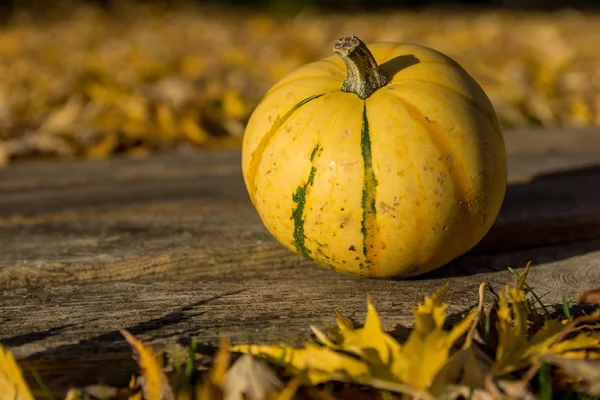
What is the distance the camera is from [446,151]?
178 centimetres

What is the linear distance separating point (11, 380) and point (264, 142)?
0.85 metres

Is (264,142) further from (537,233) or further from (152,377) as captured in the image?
(537,233)

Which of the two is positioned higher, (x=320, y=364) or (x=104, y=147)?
(x=104, y=147)

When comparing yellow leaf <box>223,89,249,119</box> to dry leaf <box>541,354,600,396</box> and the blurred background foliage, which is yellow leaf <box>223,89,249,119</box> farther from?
dry leaf <box>541,354,600,396</box>

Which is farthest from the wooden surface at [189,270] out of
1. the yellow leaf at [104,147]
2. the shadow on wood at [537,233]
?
the yellow leaf at [104,147]

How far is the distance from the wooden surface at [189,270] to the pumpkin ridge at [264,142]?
263mm

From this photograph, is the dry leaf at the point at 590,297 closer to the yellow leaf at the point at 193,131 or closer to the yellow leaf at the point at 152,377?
the yellow leaf at the point at 152,377

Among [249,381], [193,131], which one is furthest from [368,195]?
[193,131]

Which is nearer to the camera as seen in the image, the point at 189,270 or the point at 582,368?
the point at 582,368

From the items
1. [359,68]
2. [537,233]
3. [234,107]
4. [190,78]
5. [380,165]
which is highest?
[190,78]

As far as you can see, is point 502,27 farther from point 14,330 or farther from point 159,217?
point 14,330

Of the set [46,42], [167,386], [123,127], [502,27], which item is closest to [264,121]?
[167,386]

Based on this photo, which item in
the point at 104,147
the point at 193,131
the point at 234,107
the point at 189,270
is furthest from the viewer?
the point at 234,107

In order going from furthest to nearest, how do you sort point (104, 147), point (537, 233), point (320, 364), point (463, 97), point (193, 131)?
point (193, 131) < point (104, 147) < point (537, 233) < point (463, 97) < point (320, 364)
